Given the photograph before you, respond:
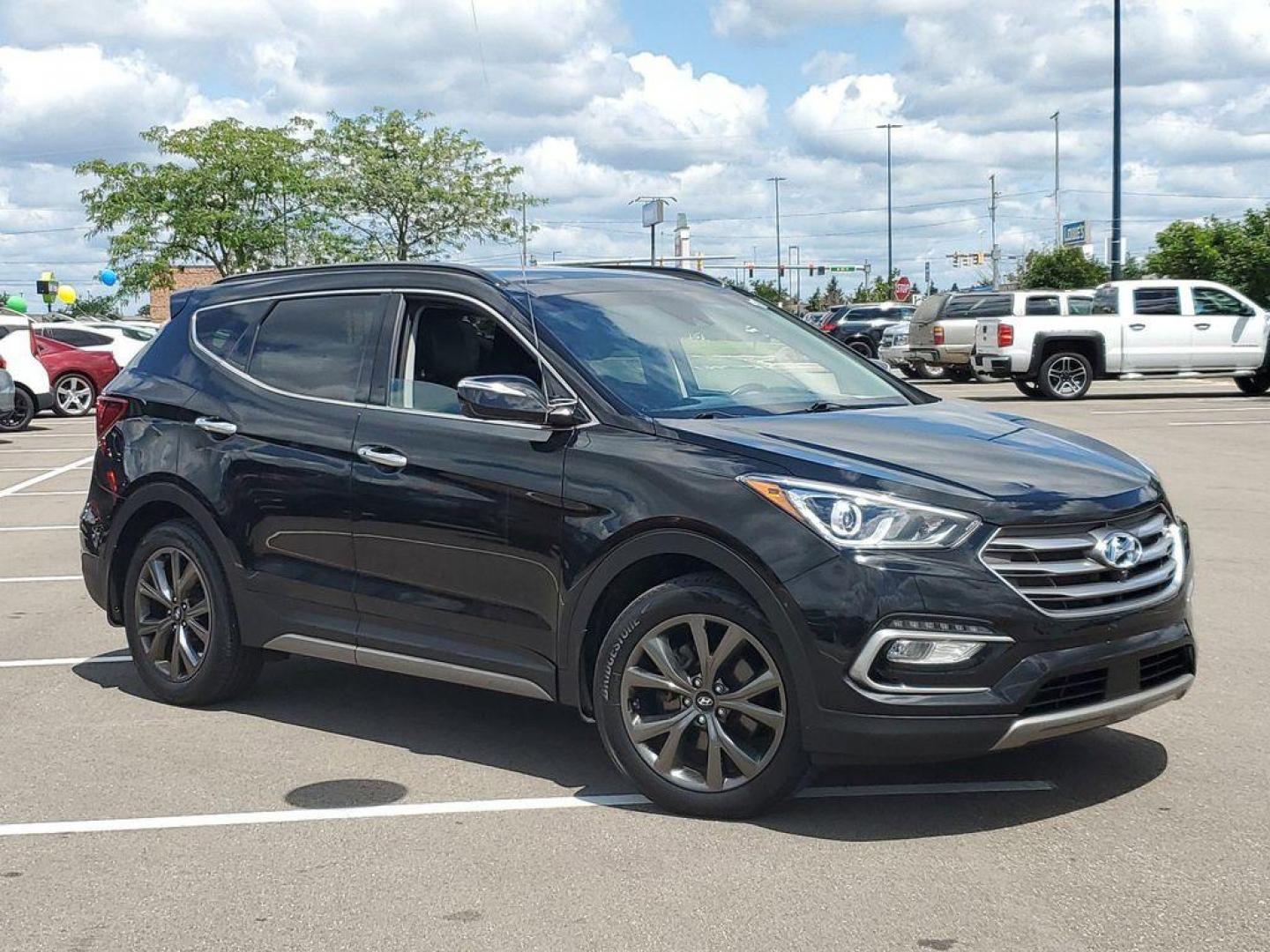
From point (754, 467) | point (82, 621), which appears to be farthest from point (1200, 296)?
point (754, 467)

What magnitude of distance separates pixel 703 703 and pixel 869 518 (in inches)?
31.2

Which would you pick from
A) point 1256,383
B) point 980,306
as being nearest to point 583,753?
point 1256,383

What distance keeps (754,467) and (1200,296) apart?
26.2 m

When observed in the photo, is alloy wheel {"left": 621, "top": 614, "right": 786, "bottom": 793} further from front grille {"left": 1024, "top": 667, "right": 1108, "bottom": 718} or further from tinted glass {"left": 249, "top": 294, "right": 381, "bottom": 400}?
tinted glass {"left": 249, "top": 294, "right": 381, "bottom": 400}

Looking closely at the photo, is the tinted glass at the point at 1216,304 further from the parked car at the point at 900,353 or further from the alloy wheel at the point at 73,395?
the alloy wheel at the point at 73,395

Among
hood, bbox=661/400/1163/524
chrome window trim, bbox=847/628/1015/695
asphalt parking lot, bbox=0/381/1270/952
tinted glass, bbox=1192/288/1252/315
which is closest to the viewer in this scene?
asphalt parking lot, bbox=0/381/1270/952

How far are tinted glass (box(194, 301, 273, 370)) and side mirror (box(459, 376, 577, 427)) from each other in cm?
165

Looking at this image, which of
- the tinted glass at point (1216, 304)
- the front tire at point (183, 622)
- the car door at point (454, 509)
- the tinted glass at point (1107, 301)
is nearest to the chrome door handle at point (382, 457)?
the car door at point (454, 509)

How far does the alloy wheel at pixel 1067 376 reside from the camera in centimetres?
2889

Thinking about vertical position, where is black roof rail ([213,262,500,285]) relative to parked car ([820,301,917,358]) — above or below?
above

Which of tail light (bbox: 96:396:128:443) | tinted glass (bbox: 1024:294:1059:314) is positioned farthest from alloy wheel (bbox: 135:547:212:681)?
tinted glass (bbox: 1024:294:1059:314)

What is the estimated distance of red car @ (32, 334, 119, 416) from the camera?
27.8m

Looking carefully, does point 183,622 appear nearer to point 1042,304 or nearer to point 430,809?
point 430,809

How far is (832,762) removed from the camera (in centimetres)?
487
